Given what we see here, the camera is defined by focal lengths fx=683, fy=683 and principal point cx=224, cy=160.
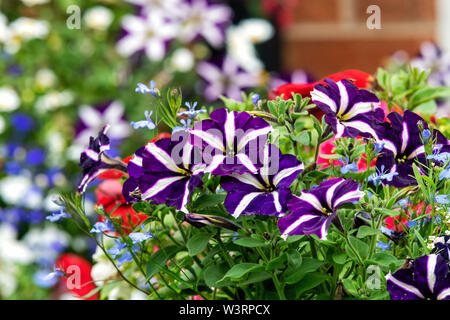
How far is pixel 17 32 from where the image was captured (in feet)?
7.27

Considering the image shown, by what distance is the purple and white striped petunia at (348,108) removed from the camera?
1.85 ft

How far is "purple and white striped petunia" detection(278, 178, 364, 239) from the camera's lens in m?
0.51

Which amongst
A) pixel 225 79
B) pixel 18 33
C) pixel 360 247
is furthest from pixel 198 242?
pixel 18 33

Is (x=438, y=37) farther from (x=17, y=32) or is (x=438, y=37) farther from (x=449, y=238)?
(x=449, y=238)

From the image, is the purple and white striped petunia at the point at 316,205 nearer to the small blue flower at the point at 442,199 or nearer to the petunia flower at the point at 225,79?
the small blue flower at the point at 442,199

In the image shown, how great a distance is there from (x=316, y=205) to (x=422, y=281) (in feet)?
0.31

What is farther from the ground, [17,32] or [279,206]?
[17,32]

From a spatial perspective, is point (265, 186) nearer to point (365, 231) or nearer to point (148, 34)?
point (365, 231)

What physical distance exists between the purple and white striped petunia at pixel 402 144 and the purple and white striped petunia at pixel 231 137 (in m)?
0.12

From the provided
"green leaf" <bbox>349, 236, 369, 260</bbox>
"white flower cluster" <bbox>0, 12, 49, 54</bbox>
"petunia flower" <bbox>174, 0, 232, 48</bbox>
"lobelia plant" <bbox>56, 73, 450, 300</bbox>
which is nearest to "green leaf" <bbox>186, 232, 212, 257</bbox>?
"lobelia plant" <bbox>56, 73, 450, 300</bbox>

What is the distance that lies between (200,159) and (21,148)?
177 cm

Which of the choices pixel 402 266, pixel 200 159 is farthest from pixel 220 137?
pixel 402 266

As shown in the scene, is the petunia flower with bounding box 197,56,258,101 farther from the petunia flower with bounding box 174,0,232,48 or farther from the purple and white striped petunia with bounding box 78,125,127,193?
the purple and white striped petunia with bounding box 78,125,127,193

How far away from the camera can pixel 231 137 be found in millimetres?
546
